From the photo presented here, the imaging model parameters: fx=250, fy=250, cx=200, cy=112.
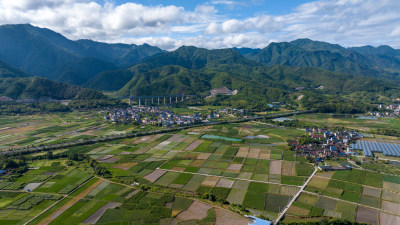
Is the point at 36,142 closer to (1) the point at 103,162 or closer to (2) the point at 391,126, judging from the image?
(1) the point at 103,162

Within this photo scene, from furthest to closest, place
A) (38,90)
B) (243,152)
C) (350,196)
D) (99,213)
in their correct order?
(38,90) < (243,152) < (350,196) < (99,213)

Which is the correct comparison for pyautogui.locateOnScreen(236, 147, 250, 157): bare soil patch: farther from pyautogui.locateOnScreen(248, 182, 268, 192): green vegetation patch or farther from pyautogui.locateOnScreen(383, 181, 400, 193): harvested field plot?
pyautogui.locateOnScreen(383, 181, 400, 193): harvested field plot

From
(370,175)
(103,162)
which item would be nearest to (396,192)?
(370,175)

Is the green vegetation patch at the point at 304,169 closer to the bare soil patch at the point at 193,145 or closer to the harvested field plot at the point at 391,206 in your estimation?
the harvested field plot at the point at 391,206

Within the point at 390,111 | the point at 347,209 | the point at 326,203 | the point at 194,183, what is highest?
the point at 390,111

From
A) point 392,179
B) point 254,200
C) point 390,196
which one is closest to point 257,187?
point 254,200

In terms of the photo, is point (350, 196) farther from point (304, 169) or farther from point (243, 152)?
point (243, 152)

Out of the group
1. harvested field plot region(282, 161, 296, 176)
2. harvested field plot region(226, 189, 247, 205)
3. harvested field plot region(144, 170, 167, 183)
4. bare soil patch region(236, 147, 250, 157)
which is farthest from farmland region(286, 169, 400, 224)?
harvested field plot region(144, 170, 167, 183)
